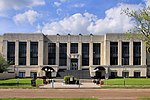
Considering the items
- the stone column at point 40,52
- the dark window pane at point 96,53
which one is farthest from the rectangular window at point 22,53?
the dark window pane at point 96,53

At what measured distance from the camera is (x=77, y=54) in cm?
9969

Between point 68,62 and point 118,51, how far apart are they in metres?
16.6

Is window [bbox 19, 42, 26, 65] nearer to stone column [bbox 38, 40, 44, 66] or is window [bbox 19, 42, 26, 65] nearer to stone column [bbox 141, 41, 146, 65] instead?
stone column [bbox 38, 40, 44, 66]

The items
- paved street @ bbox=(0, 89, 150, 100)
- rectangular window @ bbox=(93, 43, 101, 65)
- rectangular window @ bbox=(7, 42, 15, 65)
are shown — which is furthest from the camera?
rectangular window @ bbox=(93, 43, 101, 65)

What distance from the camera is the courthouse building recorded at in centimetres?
9566

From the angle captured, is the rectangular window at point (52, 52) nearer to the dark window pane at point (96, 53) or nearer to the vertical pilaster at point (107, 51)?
the dark window pane at point (96, 53)

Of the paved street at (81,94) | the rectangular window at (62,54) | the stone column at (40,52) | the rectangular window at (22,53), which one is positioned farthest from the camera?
the rectangular window at (62,54)

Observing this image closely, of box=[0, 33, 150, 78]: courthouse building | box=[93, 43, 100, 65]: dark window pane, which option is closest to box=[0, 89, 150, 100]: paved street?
box=[0, 33, 150, 78]: courthouse building

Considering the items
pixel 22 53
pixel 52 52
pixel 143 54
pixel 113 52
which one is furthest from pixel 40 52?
pixel 143 54

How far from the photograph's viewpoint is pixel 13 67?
3807 inches

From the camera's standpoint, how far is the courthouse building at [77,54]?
95663 millimetres

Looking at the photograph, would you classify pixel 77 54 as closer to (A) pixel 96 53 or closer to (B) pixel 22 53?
(A) pixel 96 53

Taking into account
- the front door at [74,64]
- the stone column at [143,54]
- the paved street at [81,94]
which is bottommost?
the paved street at [81,94]

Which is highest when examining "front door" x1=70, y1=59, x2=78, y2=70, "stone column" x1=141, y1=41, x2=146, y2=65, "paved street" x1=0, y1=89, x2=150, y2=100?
"stone column" x1=141, y1=41, x2=146, y2=65
